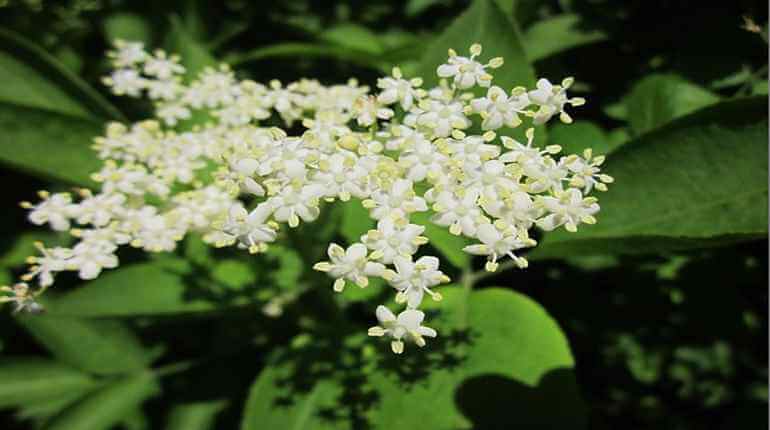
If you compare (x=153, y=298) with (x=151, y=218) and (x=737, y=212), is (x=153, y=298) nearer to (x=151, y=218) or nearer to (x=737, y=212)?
(x=151, y=218)

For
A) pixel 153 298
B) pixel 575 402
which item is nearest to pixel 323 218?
pixel 153 298

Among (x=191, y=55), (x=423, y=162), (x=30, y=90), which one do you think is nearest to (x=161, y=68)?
(x=191, y=55)

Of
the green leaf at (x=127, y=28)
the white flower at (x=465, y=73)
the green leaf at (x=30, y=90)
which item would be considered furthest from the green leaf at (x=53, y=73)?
the white flower at (x=465, y=73)

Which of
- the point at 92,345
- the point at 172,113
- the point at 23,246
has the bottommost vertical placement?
the point at 92,345

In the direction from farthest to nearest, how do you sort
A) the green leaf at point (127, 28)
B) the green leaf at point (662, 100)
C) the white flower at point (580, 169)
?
the green leaf at point (127, 28)
the green leaf at point (662, 100)
the white flower at point (580, 169)

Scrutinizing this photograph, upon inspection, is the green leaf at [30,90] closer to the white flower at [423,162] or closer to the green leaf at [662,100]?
the white flower at [423,162]

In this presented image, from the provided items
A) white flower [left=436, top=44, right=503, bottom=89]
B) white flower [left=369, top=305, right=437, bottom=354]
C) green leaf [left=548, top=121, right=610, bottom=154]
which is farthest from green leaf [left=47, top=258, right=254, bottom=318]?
green leaf [left=548, top=121, right=610, bottom=154]

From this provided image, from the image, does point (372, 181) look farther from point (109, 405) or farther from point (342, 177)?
point (109, 405)
